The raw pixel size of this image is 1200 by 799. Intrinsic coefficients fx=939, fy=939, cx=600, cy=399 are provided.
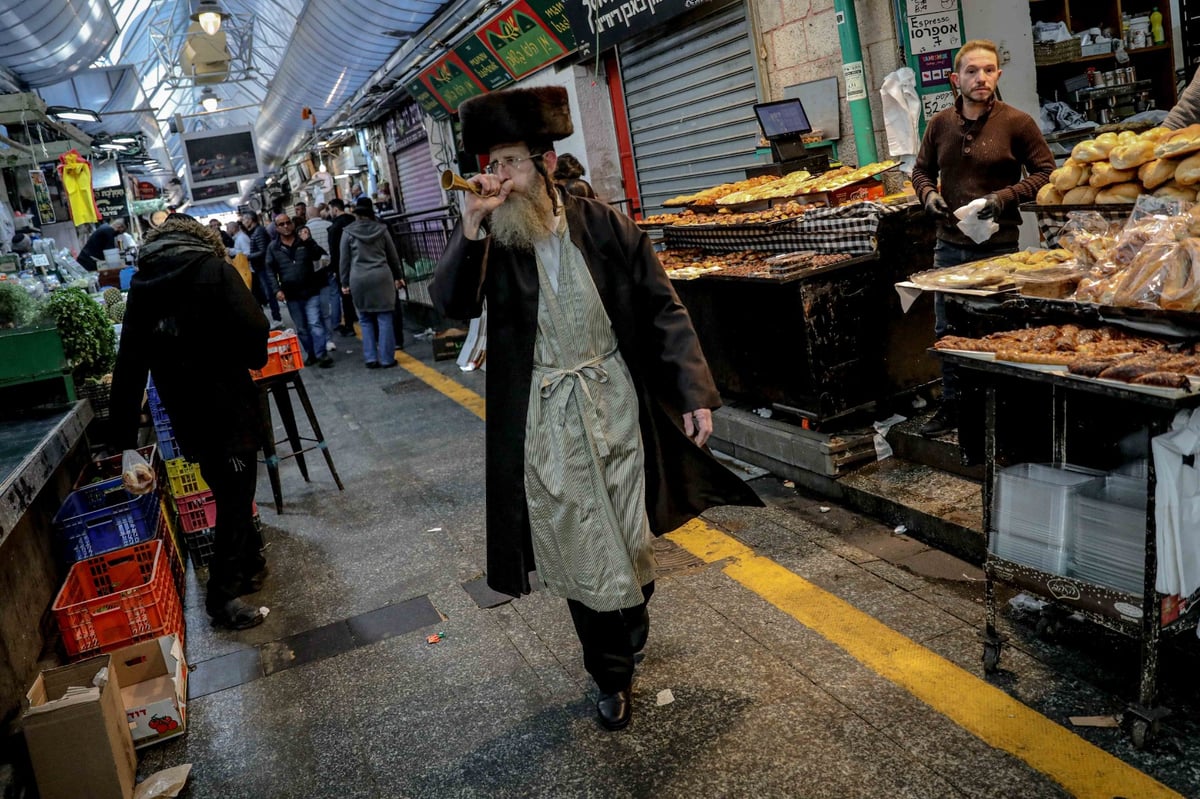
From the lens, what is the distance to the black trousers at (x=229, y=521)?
4898 mm

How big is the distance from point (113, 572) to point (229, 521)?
59cm

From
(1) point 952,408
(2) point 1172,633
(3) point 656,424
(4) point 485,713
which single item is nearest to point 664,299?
(3) point 656,424

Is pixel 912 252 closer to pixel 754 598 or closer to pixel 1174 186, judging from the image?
pixel 1174 186

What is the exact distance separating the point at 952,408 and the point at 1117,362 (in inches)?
91.1

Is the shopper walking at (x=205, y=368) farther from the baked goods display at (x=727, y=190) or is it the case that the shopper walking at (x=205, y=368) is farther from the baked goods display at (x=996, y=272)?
the baked goods display at (x=727, y=190)

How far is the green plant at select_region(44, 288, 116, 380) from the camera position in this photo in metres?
5.49

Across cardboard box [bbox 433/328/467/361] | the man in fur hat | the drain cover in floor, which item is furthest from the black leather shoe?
cardboard box [bbox 433/328/467/361]

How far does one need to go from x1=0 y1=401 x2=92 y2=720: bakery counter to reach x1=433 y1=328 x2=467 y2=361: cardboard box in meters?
6.45

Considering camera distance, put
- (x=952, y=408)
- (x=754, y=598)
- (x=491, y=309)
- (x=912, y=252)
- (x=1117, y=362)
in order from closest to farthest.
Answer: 1. (x=1117, y=362)
2. (x=491, y=309)
3. (x=754, y=598)
4. (x=952, y=408)
5. (x=912, y=252)

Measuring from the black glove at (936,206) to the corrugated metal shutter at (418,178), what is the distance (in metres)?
13.7

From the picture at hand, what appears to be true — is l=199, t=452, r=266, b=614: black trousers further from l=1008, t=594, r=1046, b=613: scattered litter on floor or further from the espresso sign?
the espresso sign

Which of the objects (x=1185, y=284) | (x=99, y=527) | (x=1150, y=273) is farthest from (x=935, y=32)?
(x=99, y=527)

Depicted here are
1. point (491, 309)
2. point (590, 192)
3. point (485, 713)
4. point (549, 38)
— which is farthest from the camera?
point (549, 38)

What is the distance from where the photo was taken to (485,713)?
3.64 metres
